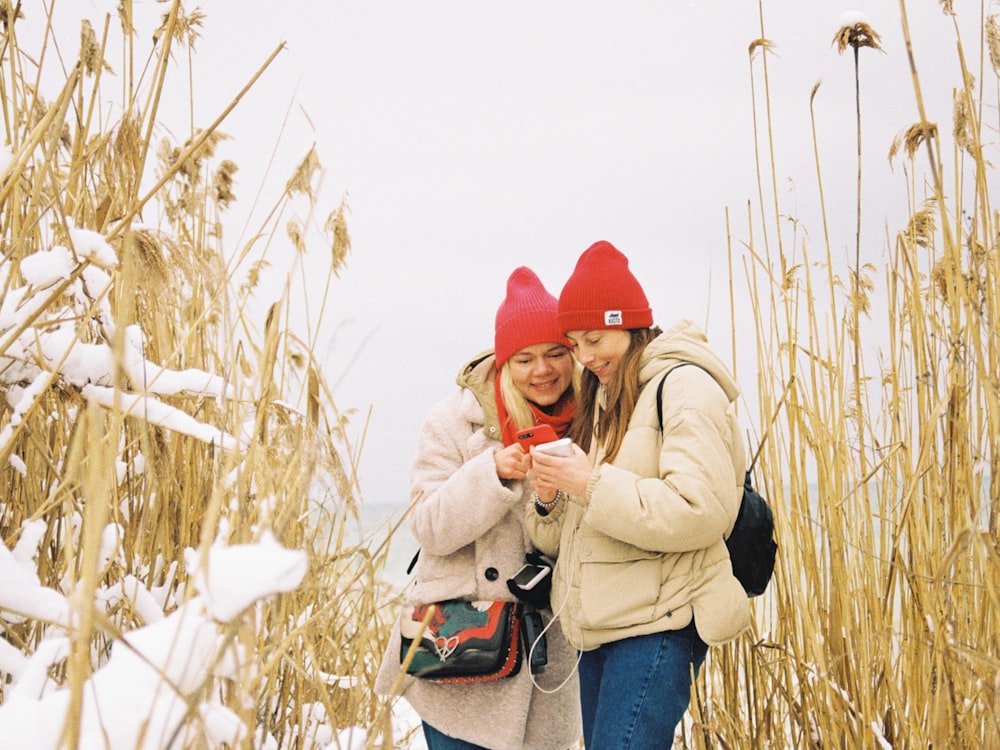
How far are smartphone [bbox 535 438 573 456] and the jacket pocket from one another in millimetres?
161

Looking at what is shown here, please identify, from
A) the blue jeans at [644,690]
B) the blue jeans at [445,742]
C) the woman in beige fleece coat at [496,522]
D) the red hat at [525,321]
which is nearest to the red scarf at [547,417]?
the woman in beige fleece coat at [496,522]

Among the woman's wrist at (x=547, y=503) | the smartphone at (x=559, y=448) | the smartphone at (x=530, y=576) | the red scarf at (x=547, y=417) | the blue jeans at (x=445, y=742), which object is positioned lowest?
the blue jeans at (x=445, y=742)

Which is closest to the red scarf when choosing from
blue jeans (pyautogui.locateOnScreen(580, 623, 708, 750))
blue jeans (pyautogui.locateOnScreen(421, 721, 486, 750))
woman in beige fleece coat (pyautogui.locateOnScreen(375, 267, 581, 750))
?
woman in beige fleece coat (pyautogui.locateOnScreen(375, 267, 581, 750))

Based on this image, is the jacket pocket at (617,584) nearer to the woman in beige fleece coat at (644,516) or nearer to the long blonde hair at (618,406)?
the woman in beige fleece coat at (644,516)

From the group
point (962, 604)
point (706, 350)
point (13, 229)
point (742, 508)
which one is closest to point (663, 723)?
point (742, 508)

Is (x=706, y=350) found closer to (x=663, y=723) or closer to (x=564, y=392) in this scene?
(x=564, y=392)

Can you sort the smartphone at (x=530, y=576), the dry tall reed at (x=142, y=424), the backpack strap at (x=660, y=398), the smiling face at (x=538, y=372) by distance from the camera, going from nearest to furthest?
1. the dry tall reed at (x=142, y=424)
2. the backpack strap at (x=660, y=398)
3. the smartphone at (x=530, y=576)
4. the smiling face at (x=538, y=372)

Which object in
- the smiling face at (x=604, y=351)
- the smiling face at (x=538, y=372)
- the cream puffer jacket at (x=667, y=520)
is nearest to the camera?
the cream puffer jacket at (x=667, y=520)

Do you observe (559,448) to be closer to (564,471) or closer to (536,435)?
(564,471)

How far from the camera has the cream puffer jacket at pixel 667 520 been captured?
1424mm

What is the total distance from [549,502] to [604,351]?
304 millimetres

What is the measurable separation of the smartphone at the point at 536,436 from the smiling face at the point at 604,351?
0.13 meters

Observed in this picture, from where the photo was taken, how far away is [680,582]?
1487mm

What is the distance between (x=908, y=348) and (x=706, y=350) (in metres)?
0.38
